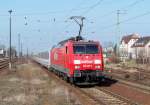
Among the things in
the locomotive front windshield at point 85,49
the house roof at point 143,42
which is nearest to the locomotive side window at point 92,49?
the locomotive front windshield at point 85,49

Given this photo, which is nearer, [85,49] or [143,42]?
[85,49]

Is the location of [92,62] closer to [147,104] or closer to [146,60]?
[147,104]

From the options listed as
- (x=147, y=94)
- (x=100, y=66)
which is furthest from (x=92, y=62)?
(x=147, y=94)

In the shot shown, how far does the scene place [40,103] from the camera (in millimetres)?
18469

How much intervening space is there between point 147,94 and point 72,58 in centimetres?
767

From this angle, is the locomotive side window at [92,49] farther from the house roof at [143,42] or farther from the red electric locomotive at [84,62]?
the house roof at [143,42]

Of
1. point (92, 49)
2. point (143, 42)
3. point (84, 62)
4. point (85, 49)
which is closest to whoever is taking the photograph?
point (84, 62)

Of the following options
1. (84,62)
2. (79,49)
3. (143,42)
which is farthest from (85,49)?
(143,42)

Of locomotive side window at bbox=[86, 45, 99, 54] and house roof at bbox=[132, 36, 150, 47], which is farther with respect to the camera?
house roof at bbox=[132, 36, 150, 47]

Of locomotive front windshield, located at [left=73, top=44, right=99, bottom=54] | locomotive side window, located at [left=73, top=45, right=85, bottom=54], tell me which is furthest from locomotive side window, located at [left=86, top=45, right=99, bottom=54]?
locomotive side window, located at [left=73, top=45, right=85, bottom=54]

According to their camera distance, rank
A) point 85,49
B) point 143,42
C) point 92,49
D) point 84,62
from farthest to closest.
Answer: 1. point 143,42
2. point 92,49
3. point 85,49
4. point 84,62

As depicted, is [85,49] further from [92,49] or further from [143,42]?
[143,42]

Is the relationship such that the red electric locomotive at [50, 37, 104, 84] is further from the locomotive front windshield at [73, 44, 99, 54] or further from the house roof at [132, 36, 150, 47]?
the house roof at [132, 36, 150, 47]

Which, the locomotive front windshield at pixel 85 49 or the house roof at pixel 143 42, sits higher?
the house roof at pixel 143 42
